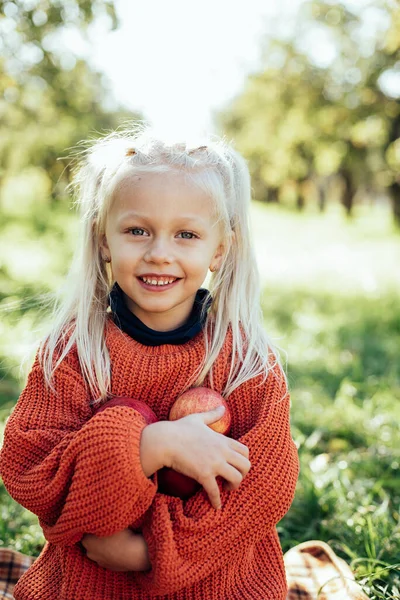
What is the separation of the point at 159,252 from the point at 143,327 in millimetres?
336

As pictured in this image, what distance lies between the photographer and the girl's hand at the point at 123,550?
75.8 inches

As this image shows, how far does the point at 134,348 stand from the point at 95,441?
517 mm

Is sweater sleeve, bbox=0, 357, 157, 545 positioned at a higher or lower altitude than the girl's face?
lower

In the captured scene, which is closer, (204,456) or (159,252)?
(204,456)

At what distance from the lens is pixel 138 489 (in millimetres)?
1868

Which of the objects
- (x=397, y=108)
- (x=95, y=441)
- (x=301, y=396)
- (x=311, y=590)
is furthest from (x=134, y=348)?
(x=397, y=108)

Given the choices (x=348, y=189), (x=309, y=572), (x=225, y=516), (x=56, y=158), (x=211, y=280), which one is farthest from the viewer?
(x=348, y=189)

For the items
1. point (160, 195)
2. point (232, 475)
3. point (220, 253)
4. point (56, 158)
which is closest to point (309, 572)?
point (232, 475)

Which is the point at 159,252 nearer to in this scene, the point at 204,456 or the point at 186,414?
the point at 186,414

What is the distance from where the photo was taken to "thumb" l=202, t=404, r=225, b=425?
2037mm

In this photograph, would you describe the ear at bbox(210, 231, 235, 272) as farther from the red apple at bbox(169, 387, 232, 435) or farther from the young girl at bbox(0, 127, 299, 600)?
the red apple at bbox(169, 387, 232, 435)

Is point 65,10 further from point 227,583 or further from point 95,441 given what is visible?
point 227,583

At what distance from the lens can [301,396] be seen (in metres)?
4.66

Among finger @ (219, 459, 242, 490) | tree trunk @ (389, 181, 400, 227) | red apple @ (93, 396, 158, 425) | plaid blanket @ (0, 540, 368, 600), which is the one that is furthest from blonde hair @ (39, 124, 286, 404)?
tree trunk @ (389, 181, 400, 227)
